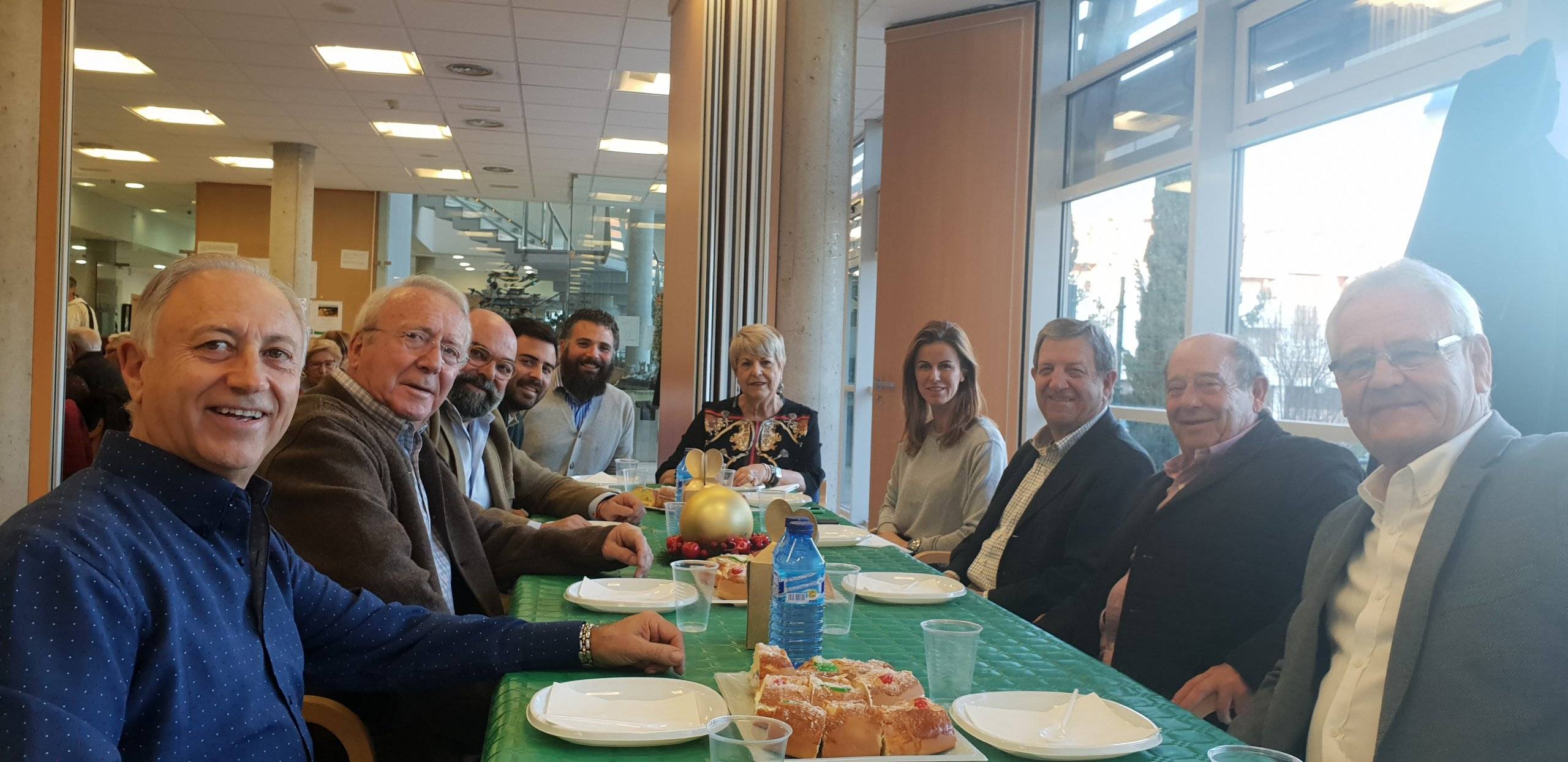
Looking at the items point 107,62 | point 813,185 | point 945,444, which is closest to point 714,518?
point 945,444

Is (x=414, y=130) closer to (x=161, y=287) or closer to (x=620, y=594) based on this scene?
(x=620, y=594)

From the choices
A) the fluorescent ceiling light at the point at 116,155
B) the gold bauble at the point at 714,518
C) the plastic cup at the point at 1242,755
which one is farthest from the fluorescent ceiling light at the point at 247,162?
the plastic cup at the point at 1242,755

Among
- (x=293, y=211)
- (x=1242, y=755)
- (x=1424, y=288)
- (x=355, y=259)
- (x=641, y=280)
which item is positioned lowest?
(x=1242, y=755)

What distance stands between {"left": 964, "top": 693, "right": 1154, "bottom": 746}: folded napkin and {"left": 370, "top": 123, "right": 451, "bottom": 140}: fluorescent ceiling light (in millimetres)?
9514

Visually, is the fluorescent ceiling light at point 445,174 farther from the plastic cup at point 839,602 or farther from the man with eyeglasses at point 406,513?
the plastic cup at point 839,602

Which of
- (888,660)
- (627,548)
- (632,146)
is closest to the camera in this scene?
(888,660)

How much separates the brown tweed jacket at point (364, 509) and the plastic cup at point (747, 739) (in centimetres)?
105

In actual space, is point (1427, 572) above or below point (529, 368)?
below

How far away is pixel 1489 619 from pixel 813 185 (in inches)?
167

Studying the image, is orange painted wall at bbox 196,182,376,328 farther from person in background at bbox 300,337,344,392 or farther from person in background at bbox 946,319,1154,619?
person in background at bbox 946,319,1154,619

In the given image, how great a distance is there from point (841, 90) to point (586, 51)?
8.41 ft

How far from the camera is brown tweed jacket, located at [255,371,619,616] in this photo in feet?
6.20

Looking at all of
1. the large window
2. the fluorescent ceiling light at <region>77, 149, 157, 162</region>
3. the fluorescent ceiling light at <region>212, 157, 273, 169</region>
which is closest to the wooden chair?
the large window

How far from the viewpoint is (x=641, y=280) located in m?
12.6
